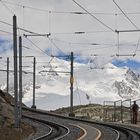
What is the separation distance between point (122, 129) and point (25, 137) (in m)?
10.9

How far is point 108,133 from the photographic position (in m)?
45.6

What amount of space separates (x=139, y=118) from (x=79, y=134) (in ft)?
89.5

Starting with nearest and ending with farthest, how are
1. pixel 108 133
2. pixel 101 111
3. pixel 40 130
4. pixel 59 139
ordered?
pixel 59 139 → pixel 108 133 → pixel 40 130 → pixel 101 111

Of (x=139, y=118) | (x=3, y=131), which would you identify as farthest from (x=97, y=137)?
(x=139, y=118)

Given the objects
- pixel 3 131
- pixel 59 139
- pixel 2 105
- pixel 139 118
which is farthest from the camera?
pixel 139 118

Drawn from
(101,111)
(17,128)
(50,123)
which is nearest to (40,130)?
(17,128)

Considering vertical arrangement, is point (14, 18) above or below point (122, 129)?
above

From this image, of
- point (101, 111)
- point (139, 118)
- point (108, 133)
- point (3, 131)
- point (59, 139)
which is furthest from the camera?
point (101, 111)

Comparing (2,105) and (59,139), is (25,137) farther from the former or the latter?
(2,105)

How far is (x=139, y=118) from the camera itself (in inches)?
2785

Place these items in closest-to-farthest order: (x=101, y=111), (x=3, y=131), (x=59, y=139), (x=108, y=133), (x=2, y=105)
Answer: (x=59, y=139), (x=3, y=131), (x=108, y=133), (x=2, y=105), (x=101, y=111)

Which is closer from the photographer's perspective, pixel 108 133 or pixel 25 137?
pixel 25 137

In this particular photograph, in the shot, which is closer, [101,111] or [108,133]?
[108,133]

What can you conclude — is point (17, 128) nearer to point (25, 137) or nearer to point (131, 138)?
point (25, 137)
